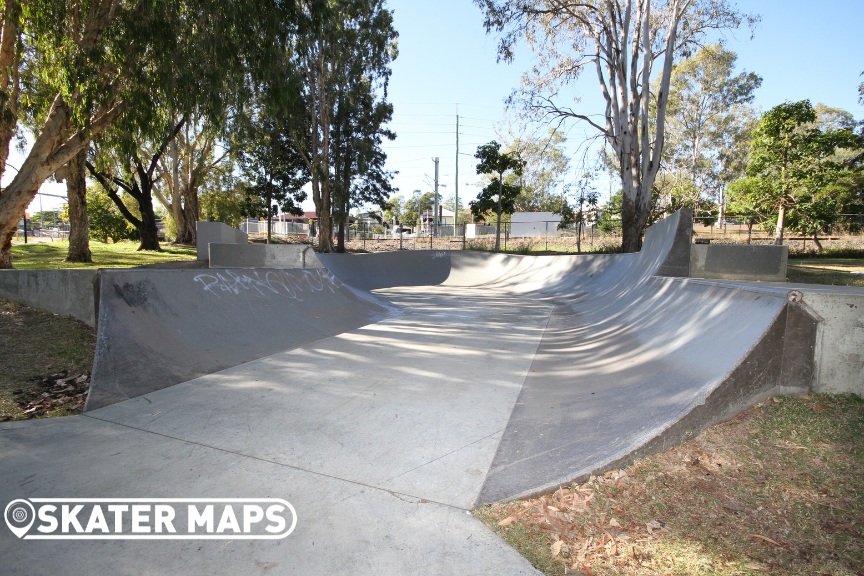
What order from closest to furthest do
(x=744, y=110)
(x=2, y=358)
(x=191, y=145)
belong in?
1. (x=2, y=358)
2. (x=191, y=145)
3. (x=744, y=110)

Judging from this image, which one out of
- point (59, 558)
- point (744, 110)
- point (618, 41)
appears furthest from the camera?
point (744, 110)

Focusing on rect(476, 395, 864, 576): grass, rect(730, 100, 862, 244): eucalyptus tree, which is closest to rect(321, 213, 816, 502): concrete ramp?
rect(476, 395, 864, 576): grass

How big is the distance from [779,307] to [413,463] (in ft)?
8.61

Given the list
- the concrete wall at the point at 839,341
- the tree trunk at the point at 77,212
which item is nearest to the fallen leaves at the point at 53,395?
the concrete wall at the point at 839,341

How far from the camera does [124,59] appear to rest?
9727 mm

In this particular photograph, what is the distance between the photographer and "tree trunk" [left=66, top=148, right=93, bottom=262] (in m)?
15.4

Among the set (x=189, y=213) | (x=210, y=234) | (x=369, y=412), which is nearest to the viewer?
(x=369, y=412)

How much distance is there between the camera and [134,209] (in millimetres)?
37469

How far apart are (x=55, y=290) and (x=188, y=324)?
2.66 m

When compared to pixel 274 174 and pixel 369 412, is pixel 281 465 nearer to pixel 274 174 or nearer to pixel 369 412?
pixel 369 412

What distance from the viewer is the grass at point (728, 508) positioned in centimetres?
209

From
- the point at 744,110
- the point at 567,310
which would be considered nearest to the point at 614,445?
the point at 567,310

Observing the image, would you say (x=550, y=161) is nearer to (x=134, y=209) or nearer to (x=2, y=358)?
(x=134, y=209)

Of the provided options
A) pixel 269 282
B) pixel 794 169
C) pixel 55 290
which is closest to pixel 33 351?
pixel 55 290
